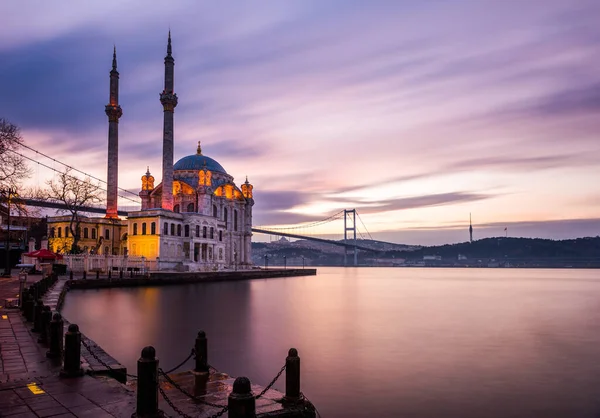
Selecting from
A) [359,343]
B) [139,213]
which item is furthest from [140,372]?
[139,213]

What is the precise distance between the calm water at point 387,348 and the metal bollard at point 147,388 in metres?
5.92

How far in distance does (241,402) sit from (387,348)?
52.6 feet

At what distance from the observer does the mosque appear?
64125 mm

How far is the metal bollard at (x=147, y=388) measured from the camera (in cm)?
720

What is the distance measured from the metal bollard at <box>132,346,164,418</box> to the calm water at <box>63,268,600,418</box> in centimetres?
592

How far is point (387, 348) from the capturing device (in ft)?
70.5

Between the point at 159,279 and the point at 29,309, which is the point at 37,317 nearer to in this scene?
the point at 29,309

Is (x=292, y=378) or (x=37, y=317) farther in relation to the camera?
(x=37, y=317)

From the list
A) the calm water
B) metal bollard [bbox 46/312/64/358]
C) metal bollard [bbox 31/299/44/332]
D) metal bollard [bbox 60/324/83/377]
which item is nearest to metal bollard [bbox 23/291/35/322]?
metal bollard [bbox 31/299/44/332]

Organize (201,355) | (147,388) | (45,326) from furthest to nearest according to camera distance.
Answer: (45,326) < (201,355) < (147,388)

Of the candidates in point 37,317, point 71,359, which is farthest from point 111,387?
point 37,317

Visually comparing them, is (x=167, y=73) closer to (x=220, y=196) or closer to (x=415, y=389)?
(x=220, y=196)

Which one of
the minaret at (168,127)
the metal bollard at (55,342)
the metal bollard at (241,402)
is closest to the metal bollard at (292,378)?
the metal bollard at (241,402)

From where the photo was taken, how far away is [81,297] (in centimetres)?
3512
